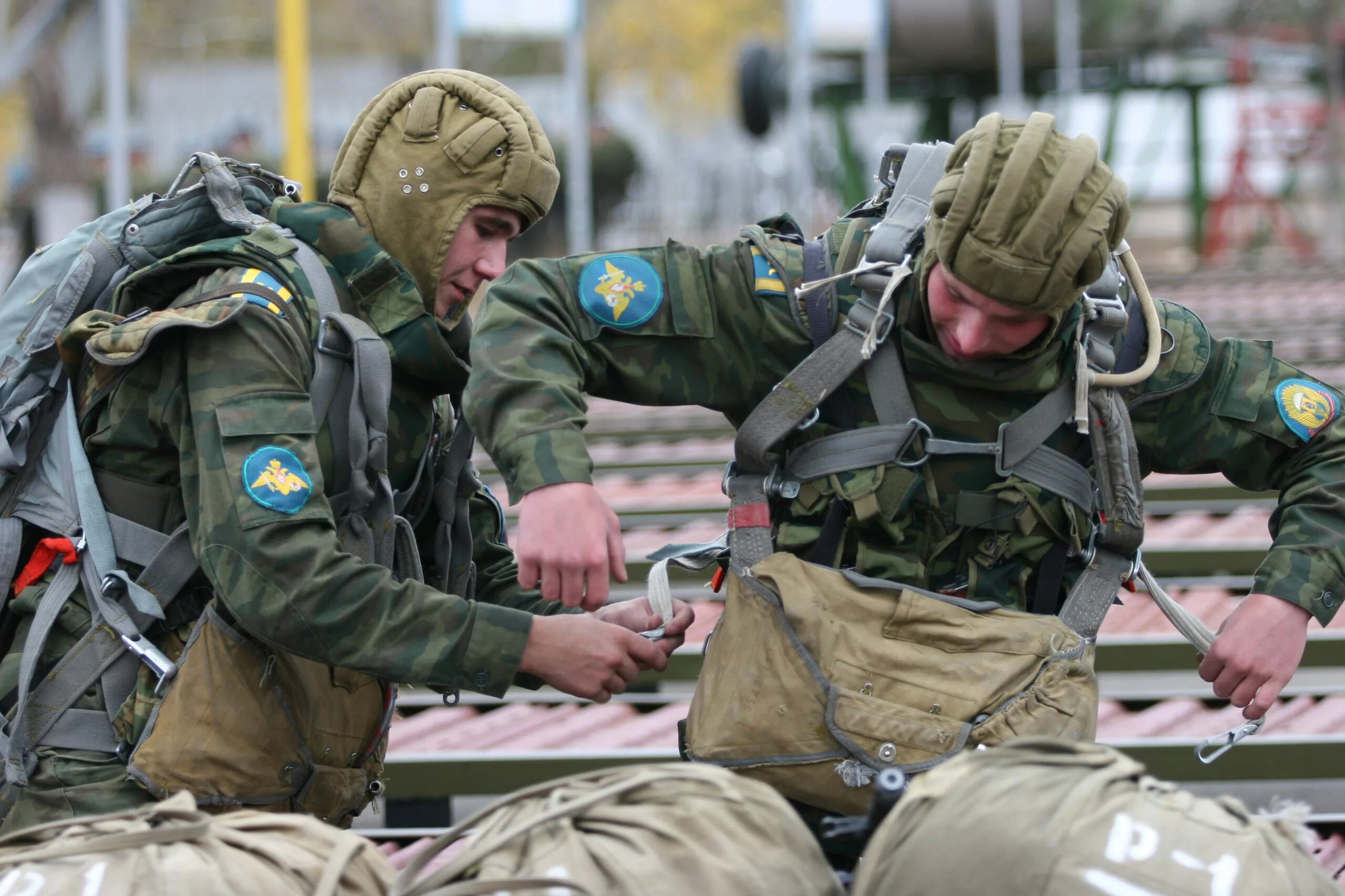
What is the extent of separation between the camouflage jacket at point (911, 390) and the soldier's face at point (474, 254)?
335mm

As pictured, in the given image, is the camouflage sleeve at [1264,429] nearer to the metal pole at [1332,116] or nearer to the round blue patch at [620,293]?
the round blue patch at [620,293]

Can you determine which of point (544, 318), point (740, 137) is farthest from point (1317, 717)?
point (740, 137)

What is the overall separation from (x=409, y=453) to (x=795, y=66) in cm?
1528

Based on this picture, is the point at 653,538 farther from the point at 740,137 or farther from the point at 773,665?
the point at 740,137

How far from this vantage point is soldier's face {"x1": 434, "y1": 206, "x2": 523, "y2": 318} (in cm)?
316

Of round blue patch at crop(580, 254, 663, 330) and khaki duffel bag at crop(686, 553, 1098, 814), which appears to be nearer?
khaki duffel bag at crop(686, 553, 1098, 814)

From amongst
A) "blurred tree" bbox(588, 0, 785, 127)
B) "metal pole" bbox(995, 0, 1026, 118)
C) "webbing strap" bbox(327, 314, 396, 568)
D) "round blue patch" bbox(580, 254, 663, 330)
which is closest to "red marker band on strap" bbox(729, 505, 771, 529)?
"round blue patch" bbox(580, 254, 663, 330)

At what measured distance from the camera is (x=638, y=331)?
2816 mm

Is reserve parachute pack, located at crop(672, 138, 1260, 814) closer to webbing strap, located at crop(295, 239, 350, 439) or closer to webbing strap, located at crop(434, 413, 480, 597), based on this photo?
webbing strap, located at crop(434, 413, 480, 597)

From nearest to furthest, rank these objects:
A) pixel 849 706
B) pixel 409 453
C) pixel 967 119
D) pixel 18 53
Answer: pixel 849 706, pixel 409 453, pixel 18 53, pixel 967 119

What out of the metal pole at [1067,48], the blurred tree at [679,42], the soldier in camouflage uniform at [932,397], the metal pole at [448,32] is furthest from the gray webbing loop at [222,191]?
the blurred tree at [679,42]

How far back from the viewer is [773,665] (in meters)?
2.64

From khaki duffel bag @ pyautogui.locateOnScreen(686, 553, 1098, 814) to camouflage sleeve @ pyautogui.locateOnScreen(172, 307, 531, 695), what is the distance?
0.43m

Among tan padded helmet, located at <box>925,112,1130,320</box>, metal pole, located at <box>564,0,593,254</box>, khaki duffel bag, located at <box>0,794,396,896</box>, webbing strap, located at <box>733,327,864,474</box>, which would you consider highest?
metal pole, located at <box>564,0,593,254</box>
